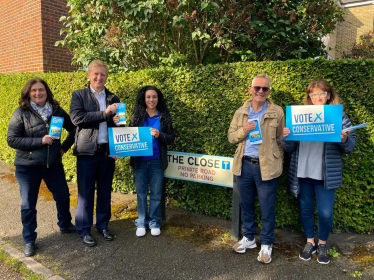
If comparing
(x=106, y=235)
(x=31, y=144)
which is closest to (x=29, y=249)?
(x=106, y=235)

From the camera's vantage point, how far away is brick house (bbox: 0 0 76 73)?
754 centimetres

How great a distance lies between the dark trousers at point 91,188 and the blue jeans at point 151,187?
0.38m

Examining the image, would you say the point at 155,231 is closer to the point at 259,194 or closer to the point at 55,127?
the point at 259,194

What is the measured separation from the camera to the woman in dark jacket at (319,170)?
112 inches

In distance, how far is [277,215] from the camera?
12.3 ft

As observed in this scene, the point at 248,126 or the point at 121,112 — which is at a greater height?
the point at 121,112

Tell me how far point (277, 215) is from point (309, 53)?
9.75 ft

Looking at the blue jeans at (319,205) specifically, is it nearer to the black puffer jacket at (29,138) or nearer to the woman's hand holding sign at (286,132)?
the woman's hand holding sign at (286,132)

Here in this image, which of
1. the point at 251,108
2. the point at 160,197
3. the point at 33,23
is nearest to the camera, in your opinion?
the point at 251,108

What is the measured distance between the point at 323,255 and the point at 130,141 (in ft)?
8.39

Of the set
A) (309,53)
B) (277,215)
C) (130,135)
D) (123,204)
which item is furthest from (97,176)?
(309,53)

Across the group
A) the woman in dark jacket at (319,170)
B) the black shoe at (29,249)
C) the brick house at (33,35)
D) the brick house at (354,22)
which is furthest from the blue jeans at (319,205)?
the brick house at (354,22)

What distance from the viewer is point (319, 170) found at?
288cm

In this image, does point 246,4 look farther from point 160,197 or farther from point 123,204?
point 123,204
